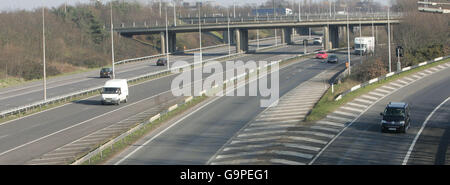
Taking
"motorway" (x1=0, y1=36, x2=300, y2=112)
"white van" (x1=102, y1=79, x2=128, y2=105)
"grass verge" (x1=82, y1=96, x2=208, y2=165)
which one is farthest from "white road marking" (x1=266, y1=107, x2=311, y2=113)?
"motorway" (x1=0, y1=36, x2=300, y2=112)

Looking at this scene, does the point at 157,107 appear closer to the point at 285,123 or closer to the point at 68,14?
the point at 285,123

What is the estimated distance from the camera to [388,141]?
3641 cm

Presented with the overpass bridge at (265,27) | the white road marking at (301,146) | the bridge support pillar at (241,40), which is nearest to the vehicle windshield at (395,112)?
the white road marking at (301,146)

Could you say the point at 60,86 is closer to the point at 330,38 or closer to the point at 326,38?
the point at 326,38

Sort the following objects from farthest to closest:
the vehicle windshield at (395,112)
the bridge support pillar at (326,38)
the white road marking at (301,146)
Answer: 1. the bridge support pillar at (326,38)
2. the vehicle windshield at (395,112)
3. the white road marking at (301,146)

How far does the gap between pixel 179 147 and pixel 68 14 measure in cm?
10661

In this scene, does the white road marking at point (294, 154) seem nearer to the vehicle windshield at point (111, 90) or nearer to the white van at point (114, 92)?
the white van at point (114, 92)

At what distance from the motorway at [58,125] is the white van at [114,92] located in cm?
75

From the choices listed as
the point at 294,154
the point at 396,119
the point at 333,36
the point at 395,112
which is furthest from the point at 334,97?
the point at 333,36

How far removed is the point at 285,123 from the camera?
138 ft

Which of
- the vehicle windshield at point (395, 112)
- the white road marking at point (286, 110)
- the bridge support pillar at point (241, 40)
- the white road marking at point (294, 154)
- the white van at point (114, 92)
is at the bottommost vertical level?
the white road marking at point (294, 154)

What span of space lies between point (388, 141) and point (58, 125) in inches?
957

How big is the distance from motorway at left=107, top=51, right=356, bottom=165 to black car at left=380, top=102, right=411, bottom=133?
9.85 m

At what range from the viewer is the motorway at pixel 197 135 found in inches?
1271
